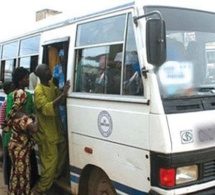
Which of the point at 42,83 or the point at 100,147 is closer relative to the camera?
the point at 100,147

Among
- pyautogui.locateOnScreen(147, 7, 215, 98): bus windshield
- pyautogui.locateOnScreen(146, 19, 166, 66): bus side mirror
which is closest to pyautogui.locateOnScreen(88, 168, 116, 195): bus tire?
pyautogui.locateOnScreen(147, 7, 215, 98): bus windshield

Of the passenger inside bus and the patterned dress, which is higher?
the passenger inside bus

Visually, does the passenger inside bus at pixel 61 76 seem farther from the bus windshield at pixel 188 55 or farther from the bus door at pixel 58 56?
the bus windshield at pixel 188 55

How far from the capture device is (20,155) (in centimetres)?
429

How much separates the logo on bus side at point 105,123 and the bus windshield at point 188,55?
72cm

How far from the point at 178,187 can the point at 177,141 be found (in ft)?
1.31

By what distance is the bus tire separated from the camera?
12.3 ft

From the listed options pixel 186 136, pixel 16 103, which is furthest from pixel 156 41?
pixel 16 103

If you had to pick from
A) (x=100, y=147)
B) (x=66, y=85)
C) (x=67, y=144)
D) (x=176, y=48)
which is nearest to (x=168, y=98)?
(x=176, y=48)

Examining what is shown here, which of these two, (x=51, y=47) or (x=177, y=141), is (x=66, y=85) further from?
(x=177, y=141)

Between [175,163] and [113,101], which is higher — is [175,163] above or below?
below

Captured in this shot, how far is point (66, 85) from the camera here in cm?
416

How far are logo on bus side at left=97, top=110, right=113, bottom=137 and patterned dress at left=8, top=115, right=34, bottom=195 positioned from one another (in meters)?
1.00

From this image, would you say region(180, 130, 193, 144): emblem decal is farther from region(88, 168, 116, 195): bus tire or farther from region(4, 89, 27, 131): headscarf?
region(4, 89, 27, 131): headscarf
